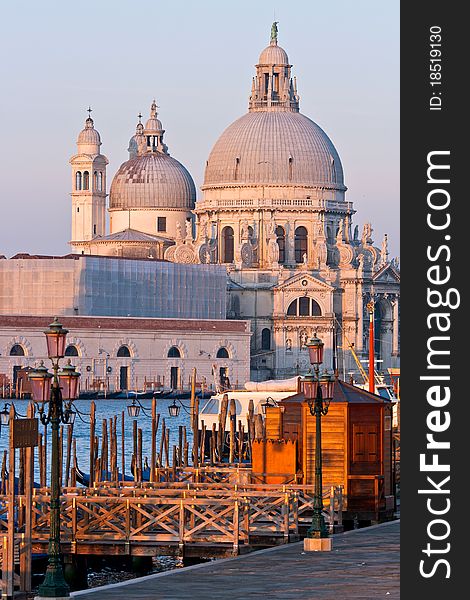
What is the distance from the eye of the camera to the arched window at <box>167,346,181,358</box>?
112 meters

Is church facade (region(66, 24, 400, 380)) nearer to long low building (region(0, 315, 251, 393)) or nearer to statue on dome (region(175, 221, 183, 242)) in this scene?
statue on dome (region(175, 221, 183, 242))

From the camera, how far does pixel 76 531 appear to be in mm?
24094

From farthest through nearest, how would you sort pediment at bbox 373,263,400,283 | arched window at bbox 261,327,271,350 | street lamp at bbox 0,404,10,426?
pediment at bbox 373,263,400,283 < arched window at bbox 261,327,271,350 < street lamp at bbox 0,404,10,426

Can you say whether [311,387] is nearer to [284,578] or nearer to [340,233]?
[284,578]

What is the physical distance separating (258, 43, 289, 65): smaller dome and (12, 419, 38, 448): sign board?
113 m

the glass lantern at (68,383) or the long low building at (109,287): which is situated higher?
the long low building at (109,287)

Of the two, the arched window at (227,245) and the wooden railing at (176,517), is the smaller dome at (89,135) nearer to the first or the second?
the arched window at (227,245)

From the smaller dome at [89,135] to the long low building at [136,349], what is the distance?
30.1m

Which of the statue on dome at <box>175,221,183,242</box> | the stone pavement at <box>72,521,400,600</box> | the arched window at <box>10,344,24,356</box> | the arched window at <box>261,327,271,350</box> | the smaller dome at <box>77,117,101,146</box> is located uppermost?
the smaller dome at <box>77,117,101,146</box>

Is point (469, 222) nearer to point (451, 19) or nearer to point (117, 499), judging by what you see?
point (451, 19)

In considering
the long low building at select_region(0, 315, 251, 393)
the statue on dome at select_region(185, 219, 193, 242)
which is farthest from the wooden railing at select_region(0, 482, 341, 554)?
the statue on dome at select_region(185, 219, 193, 242)

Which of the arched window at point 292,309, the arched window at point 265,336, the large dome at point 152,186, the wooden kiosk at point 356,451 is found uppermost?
the large dome at point 152,186

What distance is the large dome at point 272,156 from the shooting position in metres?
127

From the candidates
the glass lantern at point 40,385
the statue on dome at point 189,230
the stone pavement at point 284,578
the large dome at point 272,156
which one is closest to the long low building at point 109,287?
the statue on dome at point 189,230
